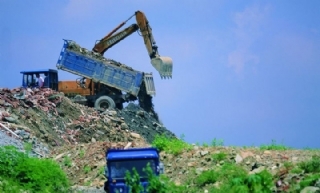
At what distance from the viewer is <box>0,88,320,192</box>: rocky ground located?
66.2 feet

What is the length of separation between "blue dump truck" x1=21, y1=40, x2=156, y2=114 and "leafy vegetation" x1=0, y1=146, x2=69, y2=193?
1581 centimetres

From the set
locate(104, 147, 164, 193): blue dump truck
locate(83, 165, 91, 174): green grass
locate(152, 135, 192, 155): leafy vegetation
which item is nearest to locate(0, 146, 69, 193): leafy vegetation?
locate(83, 165, 91, 174): green grass

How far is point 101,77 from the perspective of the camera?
117 ft

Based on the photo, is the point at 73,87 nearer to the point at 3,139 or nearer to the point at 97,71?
the point at 97,71

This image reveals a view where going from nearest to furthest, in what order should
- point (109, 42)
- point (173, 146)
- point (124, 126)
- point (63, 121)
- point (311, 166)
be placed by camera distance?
point (311, 166) < point (173, 146) < point (63, 121) < point (124, 126) < point (109, 42)

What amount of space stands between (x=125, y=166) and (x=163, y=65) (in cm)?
2086

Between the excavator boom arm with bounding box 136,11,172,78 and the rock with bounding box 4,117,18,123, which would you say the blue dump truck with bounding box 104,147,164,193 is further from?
the excavator boom arm with bounding box 136,11,172,78

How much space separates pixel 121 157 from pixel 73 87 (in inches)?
850

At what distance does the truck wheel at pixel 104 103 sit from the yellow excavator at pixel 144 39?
128 inches

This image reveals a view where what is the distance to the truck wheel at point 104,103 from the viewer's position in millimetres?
36094

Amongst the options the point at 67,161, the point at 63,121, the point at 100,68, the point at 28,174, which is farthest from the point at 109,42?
the point at 28,174

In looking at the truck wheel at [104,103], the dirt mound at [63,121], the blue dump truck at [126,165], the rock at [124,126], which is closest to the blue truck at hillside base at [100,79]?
the truck wheel at [104,103]

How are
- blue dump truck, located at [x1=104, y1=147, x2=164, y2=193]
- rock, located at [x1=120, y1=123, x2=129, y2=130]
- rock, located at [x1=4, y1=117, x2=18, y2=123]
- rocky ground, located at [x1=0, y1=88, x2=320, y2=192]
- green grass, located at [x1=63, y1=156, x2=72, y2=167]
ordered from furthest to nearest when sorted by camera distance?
rock, located at [x1=120, y1=123, x2=129, y2=130] < rock, located at [x1=4, y1=117, x2=18, y2=123] < green grass, located at [x1=63, y1=156, x2=72, y2=167] < rocky ground, located at [x1=0, y1=88, x2=320, y2=192] < blue dump truck, located at [x1=104, y1=147, x2=164, y2=193]

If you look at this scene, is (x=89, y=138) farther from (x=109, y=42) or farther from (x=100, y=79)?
(x=109, y=42)
